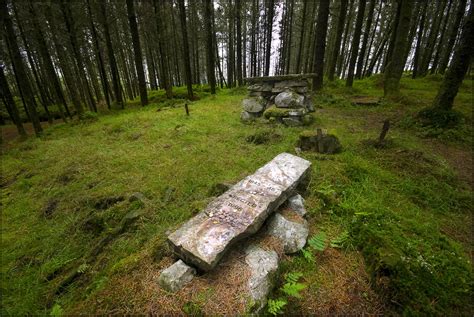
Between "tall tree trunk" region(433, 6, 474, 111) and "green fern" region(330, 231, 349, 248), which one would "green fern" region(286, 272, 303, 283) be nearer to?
"green fern" region(330, 231, 349, 248)

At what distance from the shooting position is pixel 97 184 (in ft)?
14.1

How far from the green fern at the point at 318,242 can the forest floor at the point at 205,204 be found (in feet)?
0.32

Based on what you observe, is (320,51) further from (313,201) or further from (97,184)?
(97,184)

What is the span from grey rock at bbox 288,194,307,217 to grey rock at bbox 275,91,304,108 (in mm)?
4205

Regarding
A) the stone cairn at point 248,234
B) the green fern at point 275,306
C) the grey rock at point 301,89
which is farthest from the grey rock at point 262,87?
the green fern at point 275,306

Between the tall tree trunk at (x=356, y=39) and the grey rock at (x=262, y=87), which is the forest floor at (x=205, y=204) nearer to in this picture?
the grey rock at (x=262, y=87)

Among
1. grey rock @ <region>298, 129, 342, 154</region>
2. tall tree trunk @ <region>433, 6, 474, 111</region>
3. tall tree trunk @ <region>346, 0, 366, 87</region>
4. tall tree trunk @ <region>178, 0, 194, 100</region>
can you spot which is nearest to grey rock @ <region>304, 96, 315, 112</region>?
grey rock @ <region>298, 129, 342, 154</region>

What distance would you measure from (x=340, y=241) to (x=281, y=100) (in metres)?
5.00

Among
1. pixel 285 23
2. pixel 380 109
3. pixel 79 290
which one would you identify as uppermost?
pixel 285 23

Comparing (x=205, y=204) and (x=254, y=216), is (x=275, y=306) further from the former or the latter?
(x=205, y=204)

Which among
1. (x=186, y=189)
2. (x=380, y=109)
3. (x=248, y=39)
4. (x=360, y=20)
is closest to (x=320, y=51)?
(x=360, y=20)

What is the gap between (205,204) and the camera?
3004 mm

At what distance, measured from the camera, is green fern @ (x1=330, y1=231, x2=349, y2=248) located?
239 centimetres

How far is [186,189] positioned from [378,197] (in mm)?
2966
